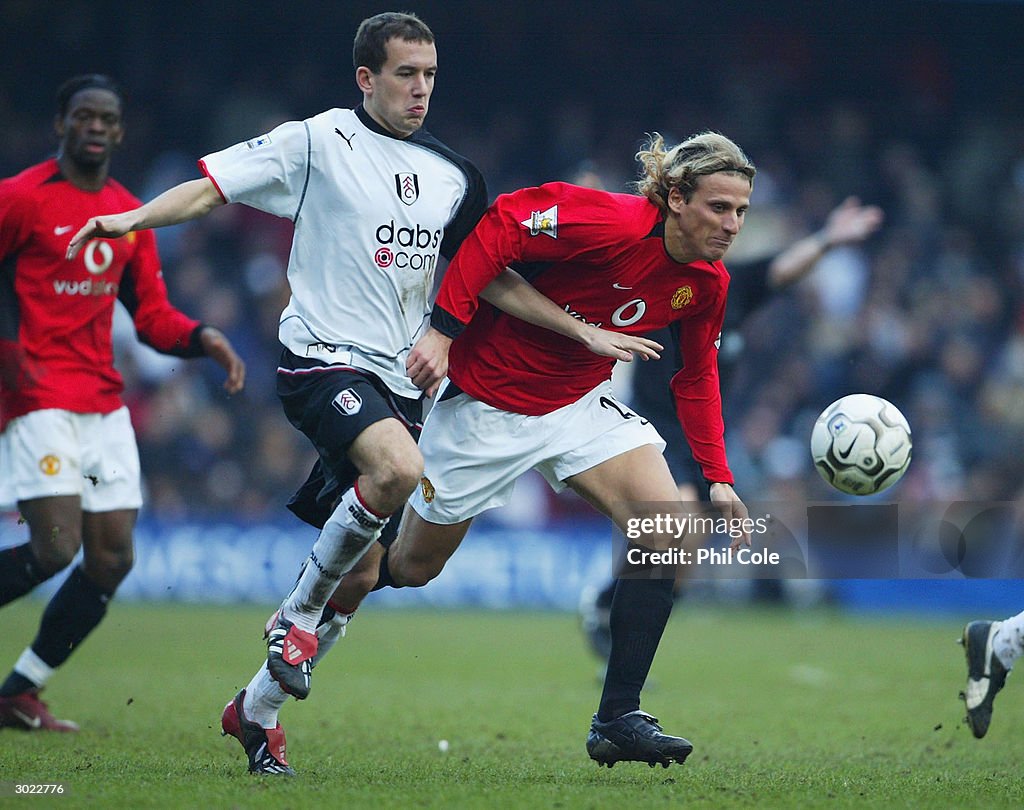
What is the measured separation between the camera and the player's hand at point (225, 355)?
6.22m

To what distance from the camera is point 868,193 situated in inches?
646

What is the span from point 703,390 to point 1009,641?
1525mm

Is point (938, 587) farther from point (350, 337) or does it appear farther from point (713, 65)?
point (350, 337)

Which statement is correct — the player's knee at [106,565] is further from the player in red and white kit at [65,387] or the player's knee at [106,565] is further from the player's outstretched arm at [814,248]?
the player's outstretched arm at [814,248]

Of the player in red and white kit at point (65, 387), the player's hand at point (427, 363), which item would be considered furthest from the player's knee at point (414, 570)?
the player in red and white kit at point (65, 387)

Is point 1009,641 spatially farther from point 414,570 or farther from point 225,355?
point 225,355

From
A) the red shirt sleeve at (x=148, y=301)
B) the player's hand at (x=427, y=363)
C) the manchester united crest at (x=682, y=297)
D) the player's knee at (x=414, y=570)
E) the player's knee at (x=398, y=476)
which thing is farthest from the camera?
the red shirt sleeve at (x=148, y=301)

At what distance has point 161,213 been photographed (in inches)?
182

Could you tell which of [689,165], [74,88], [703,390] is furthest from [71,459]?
[689,165]

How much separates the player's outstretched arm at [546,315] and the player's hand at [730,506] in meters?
0.59

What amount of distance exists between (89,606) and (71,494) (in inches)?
21.7

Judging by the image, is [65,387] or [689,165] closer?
[689,165]

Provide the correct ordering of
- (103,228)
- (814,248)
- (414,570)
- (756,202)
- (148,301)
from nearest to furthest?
(103,228) → (414,570) → (148,301) → (814,248) → (756,202)

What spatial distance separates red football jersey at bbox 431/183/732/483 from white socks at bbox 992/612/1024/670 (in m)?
1.24
